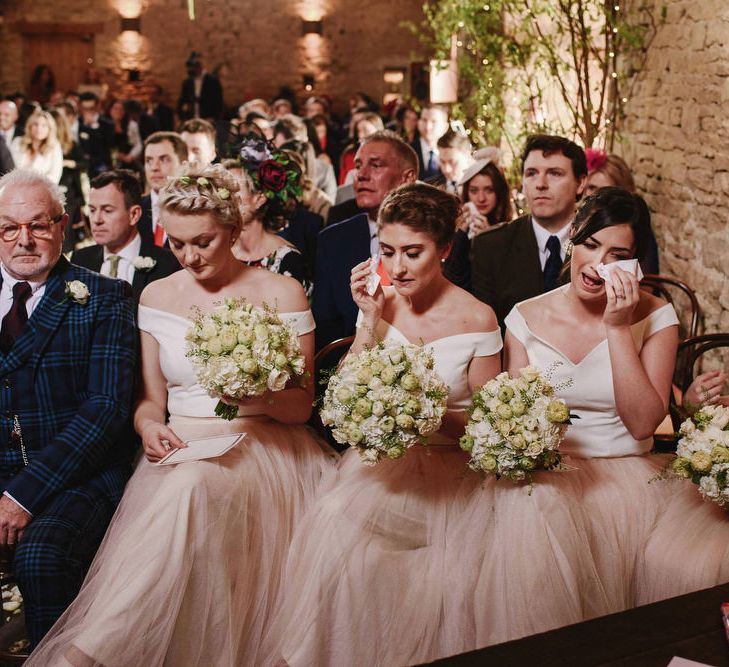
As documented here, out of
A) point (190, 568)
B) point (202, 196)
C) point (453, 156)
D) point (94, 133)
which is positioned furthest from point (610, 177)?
point (94, 133)

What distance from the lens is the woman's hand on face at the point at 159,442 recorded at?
9.41 feet

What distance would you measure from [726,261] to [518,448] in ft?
8.42

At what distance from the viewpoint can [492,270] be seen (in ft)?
13.4

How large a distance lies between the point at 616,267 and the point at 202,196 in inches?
53.4

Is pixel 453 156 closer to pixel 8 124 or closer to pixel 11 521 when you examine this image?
pixel 11 521

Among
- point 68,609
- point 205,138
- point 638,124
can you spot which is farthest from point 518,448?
point 205,138

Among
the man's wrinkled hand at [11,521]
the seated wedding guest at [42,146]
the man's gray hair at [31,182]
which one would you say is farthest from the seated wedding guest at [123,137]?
the man's wrinkled hand at [11,521]

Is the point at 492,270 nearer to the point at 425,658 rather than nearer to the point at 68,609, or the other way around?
the point at 425,658

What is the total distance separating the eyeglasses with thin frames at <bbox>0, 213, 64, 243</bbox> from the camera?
2.96 m

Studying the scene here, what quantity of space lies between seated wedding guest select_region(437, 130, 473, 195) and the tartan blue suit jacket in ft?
12.1

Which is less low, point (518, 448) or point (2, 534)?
point (518, 448)

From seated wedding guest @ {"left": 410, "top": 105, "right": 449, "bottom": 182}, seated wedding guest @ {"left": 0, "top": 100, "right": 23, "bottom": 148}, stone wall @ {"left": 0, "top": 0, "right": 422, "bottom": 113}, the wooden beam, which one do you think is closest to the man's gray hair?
seated wedding guest @ {"left": 410, "top": 105, "right": 449, "bottom": 182}

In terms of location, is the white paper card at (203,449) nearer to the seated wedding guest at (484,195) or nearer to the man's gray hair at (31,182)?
the man's gray hair at (31,182)

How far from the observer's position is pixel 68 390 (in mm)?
3018
